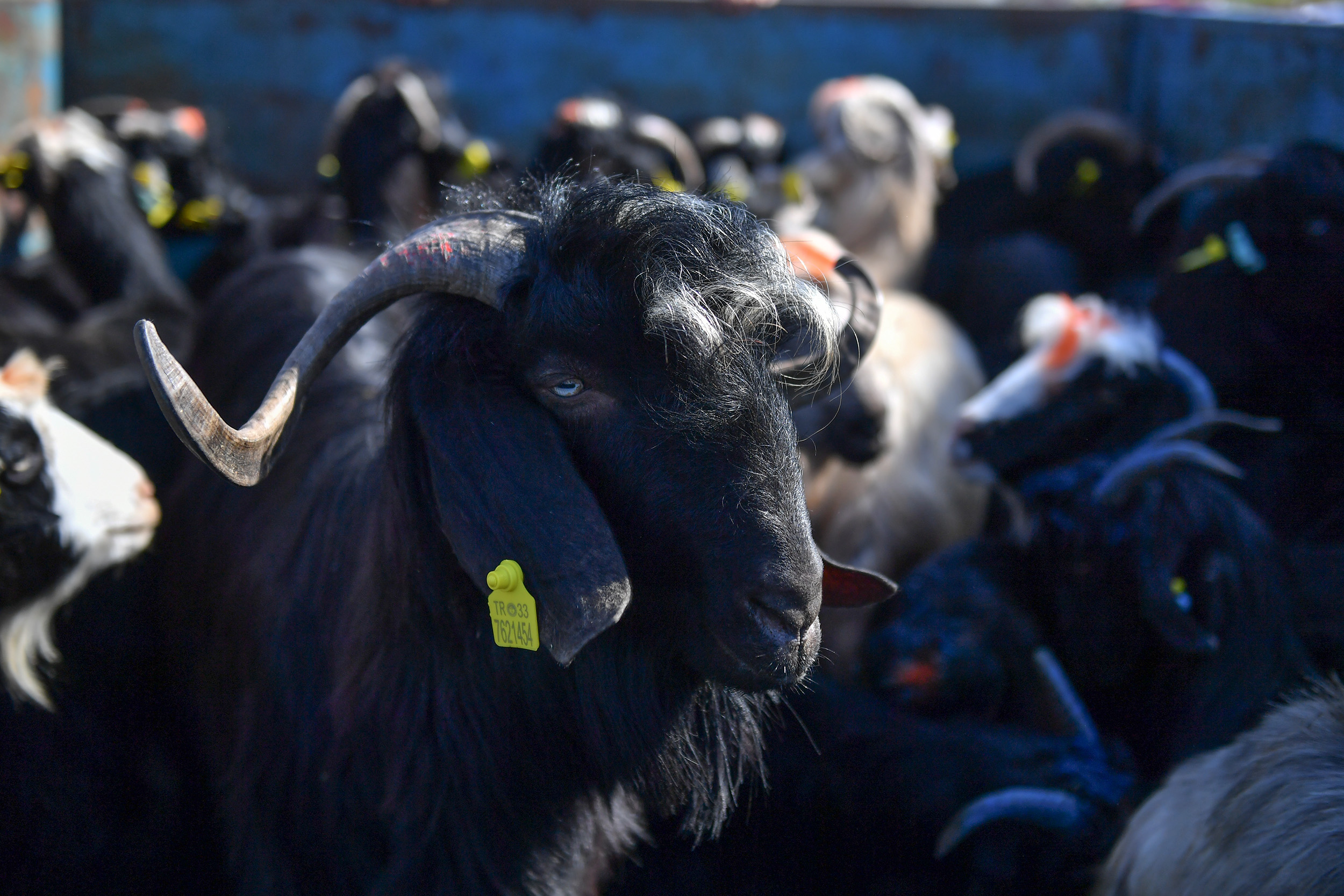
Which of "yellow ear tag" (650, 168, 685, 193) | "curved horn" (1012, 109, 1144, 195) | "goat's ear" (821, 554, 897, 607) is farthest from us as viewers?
"curved horn" (1012, 109, 1144, 195)

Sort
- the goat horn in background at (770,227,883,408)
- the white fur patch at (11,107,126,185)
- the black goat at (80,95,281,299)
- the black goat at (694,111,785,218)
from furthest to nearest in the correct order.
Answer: the black goat at (694,111,785,218), the black goat at (80,95,281,299), the white fur patch at (11,107,126,185), the goat horn in background at (770,227,883,408)

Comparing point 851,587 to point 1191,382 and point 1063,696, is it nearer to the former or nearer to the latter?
point 1063,696

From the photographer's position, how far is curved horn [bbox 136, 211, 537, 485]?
1727 mm

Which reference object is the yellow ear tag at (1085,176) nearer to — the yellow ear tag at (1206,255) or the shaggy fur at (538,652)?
the yellow ear tag at (1206,255)

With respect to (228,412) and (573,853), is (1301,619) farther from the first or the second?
(228,412)

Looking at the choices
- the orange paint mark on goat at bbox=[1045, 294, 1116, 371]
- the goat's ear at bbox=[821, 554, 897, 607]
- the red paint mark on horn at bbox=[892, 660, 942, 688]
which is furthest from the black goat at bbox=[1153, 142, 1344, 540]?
the goat's ear at bbox=[821, 554, 897, 607]

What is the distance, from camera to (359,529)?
229 centimetres

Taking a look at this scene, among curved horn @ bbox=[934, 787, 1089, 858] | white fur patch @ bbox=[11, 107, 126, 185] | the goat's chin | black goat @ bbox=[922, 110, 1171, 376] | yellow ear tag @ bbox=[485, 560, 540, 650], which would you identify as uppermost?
white fur patch @ bbox=[11, 107, 126, 185]

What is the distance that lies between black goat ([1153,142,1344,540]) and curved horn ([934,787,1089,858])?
160 centimetres

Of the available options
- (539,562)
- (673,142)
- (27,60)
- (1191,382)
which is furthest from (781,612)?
(27,60)

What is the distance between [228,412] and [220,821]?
119 cm

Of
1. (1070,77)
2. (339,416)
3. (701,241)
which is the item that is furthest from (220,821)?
(1070,77)

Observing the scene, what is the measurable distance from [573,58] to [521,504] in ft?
20.7

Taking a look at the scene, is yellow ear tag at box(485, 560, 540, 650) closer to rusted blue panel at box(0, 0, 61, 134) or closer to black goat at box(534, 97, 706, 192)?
black goat at box(534, 97, 706, 192)
